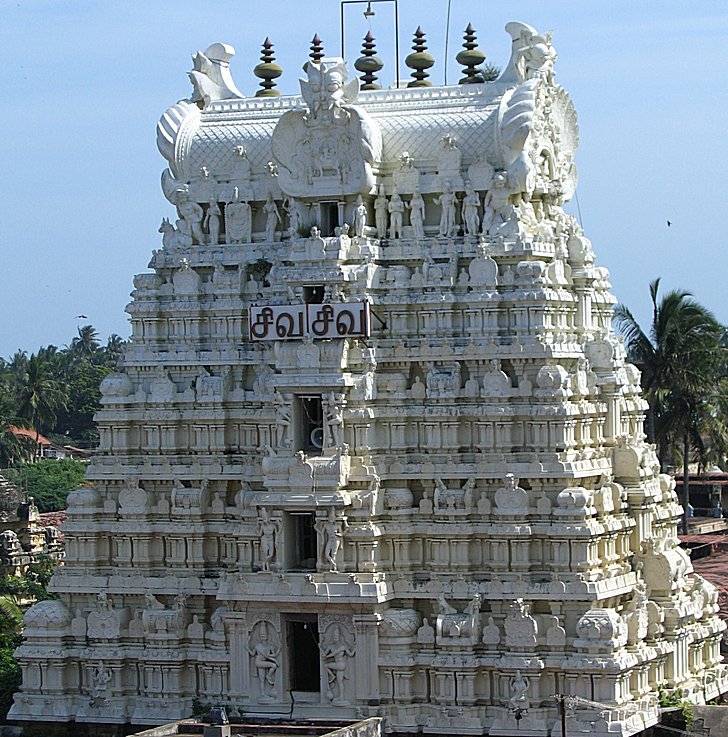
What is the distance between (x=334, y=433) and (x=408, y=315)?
299 cm

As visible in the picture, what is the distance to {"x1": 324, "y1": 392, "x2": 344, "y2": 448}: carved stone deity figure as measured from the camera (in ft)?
157

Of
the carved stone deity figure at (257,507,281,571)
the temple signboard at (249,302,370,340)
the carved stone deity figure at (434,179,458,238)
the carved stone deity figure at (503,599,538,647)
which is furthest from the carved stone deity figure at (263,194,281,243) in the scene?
the carved stone deity figure at (503,599,538,647)

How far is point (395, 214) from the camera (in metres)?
49.4

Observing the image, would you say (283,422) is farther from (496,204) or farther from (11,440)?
(11,440)

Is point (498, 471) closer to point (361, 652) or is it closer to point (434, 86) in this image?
point (361, 652)

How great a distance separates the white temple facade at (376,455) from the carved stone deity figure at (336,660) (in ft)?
0.20

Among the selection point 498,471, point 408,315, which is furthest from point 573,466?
point 408,315

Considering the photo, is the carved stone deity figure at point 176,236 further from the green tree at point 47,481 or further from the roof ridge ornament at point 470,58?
the green tree at point 47,481

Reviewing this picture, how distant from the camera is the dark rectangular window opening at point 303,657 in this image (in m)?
48.7

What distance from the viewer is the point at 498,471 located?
4762 cm

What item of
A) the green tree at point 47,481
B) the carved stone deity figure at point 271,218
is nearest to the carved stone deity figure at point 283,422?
the carved stone deity figure at point 271,218

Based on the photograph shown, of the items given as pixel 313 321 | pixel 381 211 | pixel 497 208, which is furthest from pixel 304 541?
pixel 497 208

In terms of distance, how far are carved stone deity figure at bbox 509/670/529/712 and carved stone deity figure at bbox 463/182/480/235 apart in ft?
30.0

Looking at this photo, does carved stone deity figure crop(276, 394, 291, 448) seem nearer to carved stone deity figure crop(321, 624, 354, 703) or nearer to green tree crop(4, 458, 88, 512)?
carved stone deity figure crop(321, 624, 354, 703)
